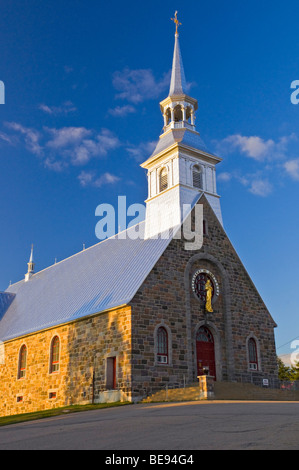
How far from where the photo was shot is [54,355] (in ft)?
107

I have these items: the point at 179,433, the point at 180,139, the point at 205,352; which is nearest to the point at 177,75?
the point at 180,139

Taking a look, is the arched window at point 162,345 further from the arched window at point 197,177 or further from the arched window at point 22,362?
the arched window at point 22,362

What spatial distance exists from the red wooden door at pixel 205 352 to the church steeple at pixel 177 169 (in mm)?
6877

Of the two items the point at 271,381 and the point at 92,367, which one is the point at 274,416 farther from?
the point at 271,381

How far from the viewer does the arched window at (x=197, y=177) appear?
35.1m

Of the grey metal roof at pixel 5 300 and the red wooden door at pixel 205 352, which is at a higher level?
the grey metal roof at pixel 5 300

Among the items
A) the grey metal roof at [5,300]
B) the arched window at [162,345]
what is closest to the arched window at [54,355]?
the arched window at [162,345]

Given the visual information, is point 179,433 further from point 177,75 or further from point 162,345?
point 177,75

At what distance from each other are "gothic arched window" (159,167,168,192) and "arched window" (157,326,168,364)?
11.2 m

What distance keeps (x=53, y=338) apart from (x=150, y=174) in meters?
13.4

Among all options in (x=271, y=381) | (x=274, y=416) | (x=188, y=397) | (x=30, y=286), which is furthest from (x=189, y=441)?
(x=30, y=286)

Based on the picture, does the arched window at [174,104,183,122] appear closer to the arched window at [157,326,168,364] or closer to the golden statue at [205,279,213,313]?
the golden statue at [205,279,213,313]

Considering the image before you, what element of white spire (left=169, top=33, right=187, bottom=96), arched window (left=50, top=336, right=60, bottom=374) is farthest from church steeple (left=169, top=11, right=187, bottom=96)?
arched window (left=50, top=336, right=60, bottom=374)
